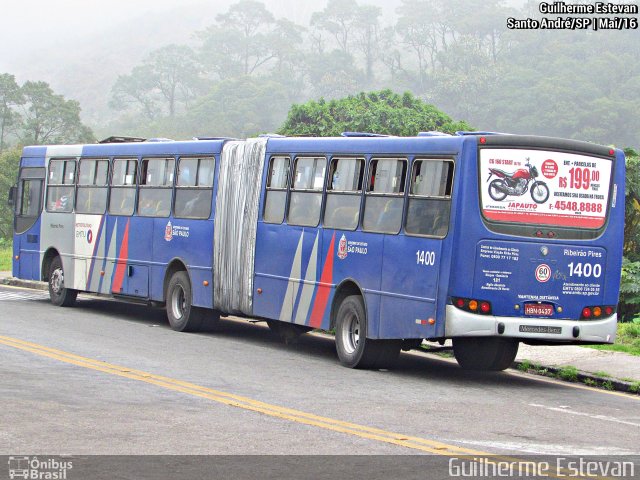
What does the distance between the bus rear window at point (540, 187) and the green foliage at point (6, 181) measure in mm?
59601

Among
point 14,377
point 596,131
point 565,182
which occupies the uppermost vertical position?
point 596,131

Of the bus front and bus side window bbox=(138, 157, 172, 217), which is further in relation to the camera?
bus side window bbox=(138, 157, 172, 217)

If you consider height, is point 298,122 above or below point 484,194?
above

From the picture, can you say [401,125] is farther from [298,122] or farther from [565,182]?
[565,182]

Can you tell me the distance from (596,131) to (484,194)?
117m

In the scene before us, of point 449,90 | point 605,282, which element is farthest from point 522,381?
point 449,90

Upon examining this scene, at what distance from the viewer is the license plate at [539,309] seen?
46.7ft

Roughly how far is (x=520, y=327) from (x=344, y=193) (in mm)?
3226

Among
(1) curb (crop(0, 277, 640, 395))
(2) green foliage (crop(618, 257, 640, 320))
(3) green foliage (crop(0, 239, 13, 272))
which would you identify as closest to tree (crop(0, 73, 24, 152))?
(3) green foliage (crop(0, 239, 13, 272))

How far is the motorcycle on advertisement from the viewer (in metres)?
14.1

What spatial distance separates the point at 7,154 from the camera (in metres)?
73.4

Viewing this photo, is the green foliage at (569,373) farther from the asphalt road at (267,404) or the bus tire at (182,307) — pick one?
the bus tire at (182,307)

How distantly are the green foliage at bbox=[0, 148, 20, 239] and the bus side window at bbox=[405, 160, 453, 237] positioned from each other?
5866cm

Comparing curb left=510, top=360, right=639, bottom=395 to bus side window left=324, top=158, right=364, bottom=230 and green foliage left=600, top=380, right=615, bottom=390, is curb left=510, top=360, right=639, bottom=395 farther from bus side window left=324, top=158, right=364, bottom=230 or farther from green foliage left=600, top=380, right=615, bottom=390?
bus side window left=324, top=158, right=364, bottom=230
